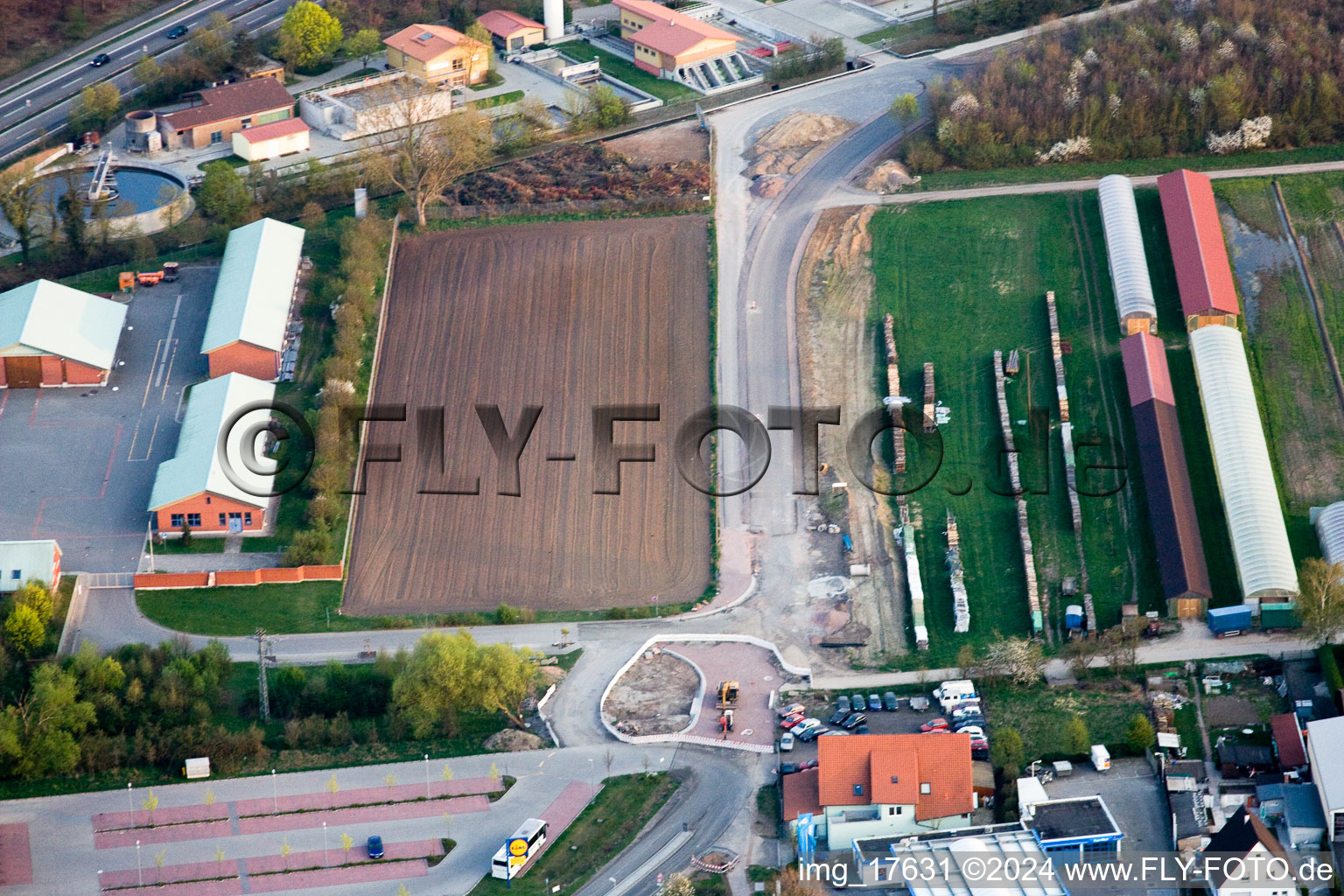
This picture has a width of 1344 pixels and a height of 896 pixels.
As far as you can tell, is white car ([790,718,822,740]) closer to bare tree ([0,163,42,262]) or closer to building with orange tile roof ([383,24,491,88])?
bare tree ([0,163,42,262])

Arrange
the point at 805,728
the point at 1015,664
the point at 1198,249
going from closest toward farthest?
the point at 805,728 < the point at 1015,664 < the point at 1198,249

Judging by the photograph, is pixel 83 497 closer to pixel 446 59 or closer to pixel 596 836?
pixel 596 836

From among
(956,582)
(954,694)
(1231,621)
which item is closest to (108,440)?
(956,582)

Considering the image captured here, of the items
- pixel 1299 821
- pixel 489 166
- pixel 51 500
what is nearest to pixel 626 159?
pixel 489 166

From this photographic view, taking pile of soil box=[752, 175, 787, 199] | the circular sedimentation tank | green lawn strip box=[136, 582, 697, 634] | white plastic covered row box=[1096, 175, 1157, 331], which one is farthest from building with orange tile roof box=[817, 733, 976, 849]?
the circular sedimentation tank

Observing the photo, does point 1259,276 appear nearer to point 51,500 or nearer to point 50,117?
point 51,500
